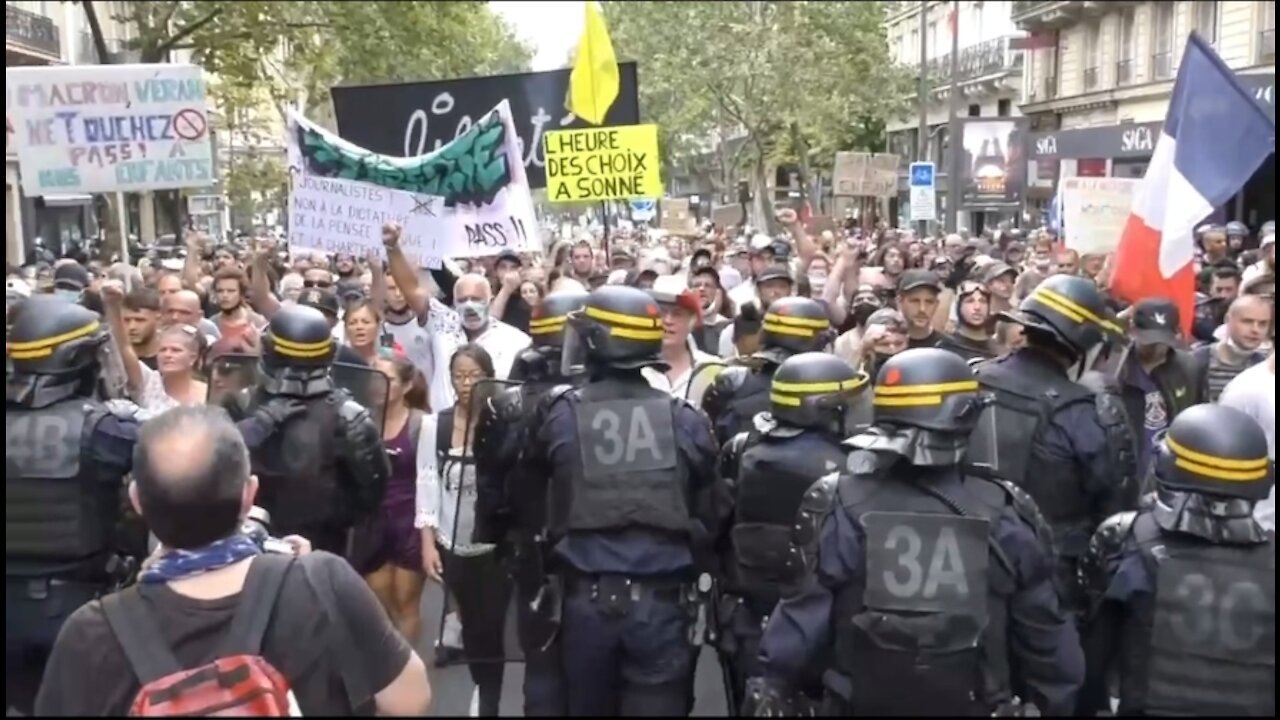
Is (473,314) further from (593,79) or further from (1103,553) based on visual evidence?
(1103,553)

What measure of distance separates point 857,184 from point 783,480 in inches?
538

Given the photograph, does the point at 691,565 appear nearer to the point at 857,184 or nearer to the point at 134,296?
the point at 134,296

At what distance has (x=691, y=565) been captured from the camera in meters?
4.70

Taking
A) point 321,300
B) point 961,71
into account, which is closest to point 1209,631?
point 321,300

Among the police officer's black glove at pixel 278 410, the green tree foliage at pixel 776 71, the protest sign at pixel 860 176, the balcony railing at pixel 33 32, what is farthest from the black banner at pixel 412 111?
the green tree foliage at pixel 776 71

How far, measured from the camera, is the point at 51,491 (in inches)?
167

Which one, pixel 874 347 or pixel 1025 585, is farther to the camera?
pixel 874 347

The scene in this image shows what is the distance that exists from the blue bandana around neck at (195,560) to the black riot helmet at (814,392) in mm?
2327

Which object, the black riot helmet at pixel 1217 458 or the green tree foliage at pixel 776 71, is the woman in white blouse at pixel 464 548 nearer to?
the black riot helmet at pixel 1217 458

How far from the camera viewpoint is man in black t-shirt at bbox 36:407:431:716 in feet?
8.54

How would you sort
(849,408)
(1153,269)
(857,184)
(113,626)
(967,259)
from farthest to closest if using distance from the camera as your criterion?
(857,184) < (967,259) < (1153,269) < (849,408) < (113,626)

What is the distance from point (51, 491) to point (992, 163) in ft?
71.3

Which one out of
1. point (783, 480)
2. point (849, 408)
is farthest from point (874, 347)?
point (783, 480)

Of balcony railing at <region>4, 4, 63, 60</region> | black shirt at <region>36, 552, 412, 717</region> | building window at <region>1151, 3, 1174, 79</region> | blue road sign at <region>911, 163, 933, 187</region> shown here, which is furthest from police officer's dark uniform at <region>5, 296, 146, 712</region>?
building window at <region>1151, 3, 1174, 79</region>
